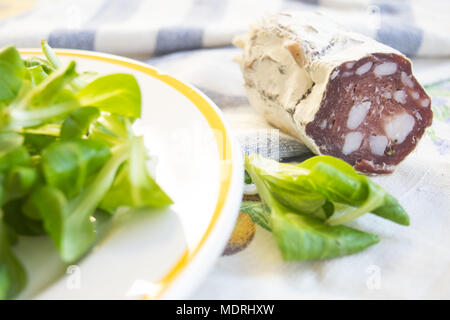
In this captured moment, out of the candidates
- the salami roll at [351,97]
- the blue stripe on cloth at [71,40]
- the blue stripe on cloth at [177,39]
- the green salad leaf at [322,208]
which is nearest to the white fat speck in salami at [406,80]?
the salami roll at [351,97]

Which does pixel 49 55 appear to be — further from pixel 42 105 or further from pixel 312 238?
pixel 312 238

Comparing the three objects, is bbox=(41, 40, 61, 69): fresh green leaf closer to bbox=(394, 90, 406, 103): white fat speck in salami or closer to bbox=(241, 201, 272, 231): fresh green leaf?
bbox=(241, 201, 272, 231): fresh green leaf

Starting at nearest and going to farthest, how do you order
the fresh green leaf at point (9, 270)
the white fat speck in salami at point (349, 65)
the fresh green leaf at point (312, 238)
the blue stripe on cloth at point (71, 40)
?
the fresh green leaf at point (9, 270)
the fresh green leaf at point (312, 238)
the white fat speck in salami at point (349, 65)
the blue stripe on cloth at point (71, 40)

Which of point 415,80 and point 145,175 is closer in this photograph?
point 145,175

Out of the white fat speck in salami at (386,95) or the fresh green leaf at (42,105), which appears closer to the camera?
the fresh green leaf at (42,105)

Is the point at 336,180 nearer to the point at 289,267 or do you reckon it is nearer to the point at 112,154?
the point at 289,267

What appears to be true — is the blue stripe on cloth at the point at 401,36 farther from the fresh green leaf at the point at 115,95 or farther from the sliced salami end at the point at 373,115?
the fresh green leaf at the point at 115,95

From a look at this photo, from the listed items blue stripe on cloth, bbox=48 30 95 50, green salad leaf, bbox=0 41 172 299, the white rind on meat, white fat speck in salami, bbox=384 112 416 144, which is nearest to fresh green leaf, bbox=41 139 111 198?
green salad leaf, bbox=0 41 172 299

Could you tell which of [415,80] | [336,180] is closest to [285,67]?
[415,80]
